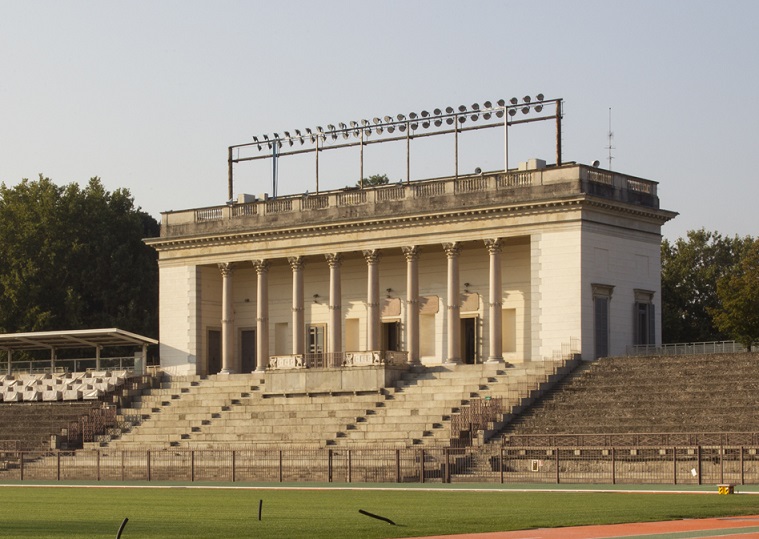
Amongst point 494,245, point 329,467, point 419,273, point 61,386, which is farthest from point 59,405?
point 329,467

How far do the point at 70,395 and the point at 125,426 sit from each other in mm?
6276

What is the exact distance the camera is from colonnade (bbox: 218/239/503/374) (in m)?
67.9

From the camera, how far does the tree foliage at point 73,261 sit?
95000 millimetres

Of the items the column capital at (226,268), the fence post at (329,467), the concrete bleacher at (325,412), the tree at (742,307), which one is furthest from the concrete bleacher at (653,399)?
the column capital at (226,268)

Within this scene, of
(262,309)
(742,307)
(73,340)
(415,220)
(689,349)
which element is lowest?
(689,349)

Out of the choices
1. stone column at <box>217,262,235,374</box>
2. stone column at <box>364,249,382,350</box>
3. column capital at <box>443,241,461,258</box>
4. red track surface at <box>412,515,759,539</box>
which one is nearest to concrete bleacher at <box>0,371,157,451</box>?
stone column at <box>217,262,235,374</box>

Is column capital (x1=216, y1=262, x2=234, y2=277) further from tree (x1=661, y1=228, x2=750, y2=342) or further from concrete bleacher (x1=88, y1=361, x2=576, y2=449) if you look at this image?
tree (x1=661, y1=228, x2=750, y2=342)

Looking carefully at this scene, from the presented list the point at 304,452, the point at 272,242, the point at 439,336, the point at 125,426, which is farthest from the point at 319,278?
the point at 304,452

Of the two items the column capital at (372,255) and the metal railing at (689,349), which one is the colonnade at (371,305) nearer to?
the column capital at (372,255)

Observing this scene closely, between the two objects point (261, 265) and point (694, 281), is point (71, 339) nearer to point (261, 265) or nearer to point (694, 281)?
point (261, 265)

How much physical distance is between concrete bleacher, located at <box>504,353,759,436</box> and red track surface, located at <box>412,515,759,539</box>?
22.1m

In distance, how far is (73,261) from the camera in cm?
9844

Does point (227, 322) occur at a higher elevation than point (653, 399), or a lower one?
higher

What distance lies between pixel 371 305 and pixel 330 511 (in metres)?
37.5
